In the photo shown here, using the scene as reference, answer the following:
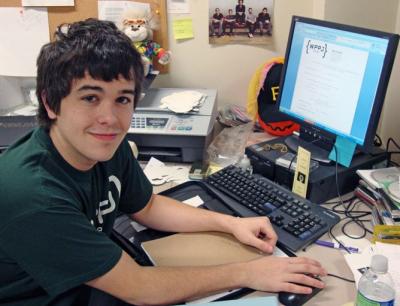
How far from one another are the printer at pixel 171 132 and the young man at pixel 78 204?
507mm

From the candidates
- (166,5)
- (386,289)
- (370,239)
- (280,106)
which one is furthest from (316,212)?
(166,5)

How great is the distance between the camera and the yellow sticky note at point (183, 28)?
1797 mm

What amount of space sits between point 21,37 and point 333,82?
132cm

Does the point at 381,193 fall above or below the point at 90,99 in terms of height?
below

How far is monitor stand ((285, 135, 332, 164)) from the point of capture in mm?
1321

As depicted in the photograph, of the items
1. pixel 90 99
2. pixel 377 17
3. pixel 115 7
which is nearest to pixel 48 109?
pixel 90 99

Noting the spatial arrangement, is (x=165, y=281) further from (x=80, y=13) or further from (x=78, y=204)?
(x=80, y=13)

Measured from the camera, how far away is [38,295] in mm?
894

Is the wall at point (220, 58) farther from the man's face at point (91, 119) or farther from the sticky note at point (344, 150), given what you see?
the man's face at point (91, 119)

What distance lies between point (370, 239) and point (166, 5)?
1207 mm

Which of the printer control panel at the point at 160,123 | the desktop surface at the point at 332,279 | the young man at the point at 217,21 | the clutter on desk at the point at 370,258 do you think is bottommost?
the desktop surface at the point at 332,279

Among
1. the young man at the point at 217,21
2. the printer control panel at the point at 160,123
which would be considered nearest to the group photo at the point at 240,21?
the young man at the point at 217,21

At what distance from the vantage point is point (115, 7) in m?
1.77

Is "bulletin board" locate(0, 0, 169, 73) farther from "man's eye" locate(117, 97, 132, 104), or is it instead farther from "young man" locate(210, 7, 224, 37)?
"man's eye" locate(117, 97, 132, 104)
